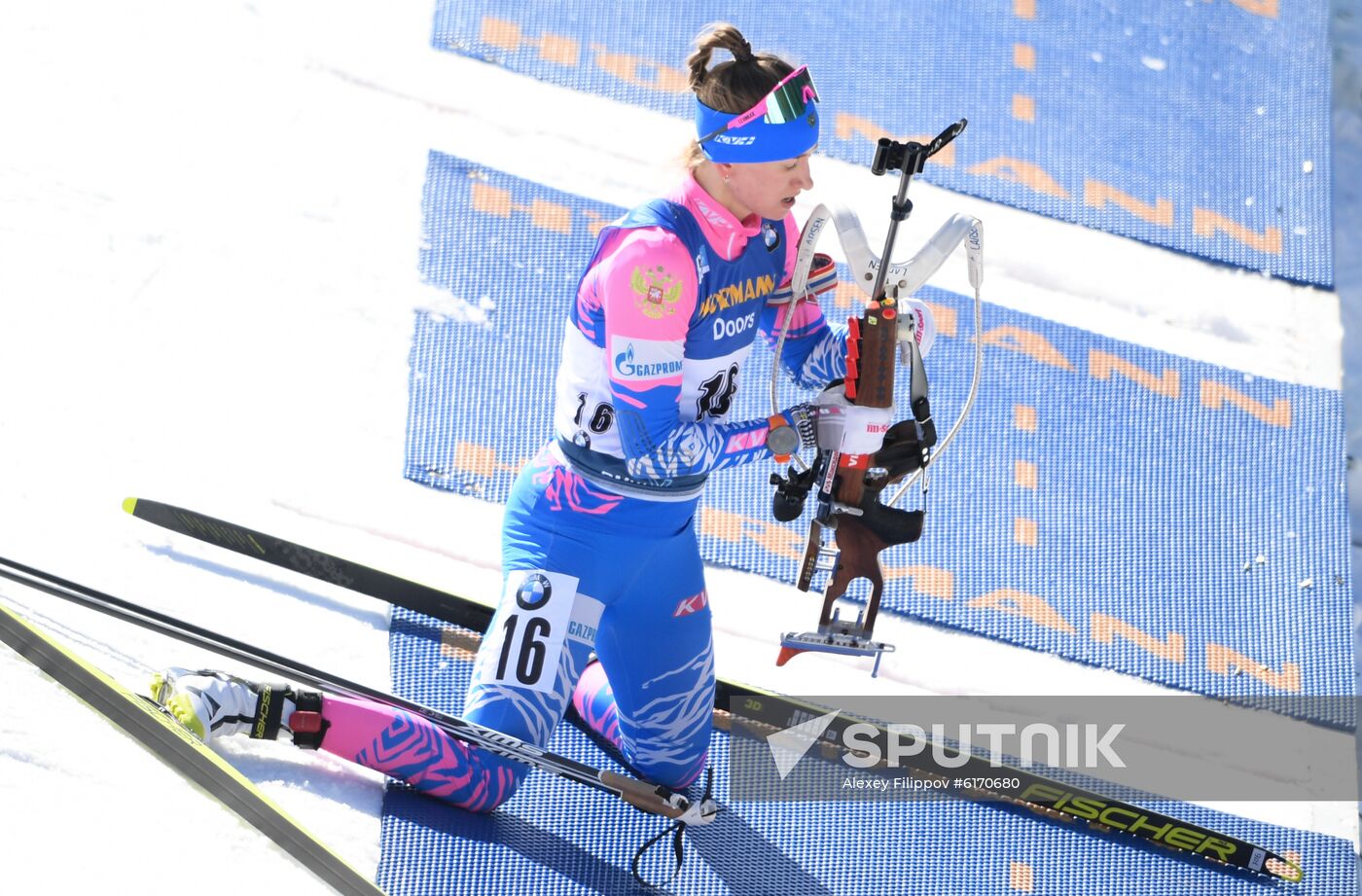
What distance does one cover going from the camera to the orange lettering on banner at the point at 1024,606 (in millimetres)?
4426

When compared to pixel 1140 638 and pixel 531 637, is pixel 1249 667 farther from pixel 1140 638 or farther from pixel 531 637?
pixel 531 637

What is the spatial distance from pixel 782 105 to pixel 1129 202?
3.01 meters

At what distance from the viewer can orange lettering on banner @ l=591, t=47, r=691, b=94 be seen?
18.4 ft

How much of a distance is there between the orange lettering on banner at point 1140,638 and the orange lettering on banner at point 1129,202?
1.77 m

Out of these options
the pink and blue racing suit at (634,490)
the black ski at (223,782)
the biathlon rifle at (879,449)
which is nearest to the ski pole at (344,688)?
the pink and blue racing suit at (634,490)

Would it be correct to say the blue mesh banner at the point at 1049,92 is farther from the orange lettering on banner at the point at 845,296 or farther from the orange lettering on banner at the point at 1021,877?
the orange lettering on banner at the point at 1021,877

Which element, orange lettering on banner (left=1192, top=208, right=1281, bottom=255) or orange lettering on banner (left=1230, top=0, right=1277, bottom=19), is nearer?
orange lettering on banner (left=1192, top=208, right=1281, bottom=255)

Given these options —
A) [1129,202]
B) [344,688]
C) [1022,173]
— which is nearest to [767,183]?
[344,688]

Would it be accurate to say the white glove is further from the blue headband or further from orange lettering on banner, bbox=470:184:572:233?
orange lettering on banner, bbox=470:184:572:233

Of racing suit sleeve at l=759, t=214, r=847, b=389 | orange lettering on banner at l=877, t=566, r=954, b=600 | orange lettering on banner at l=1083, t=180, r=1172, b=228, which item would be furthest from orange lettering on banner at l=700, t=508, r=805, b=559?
orange lettering on banner at l=1083, t=180, r=1172, b=228

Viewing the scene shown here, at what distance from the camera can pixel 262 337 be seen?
4.67 metres

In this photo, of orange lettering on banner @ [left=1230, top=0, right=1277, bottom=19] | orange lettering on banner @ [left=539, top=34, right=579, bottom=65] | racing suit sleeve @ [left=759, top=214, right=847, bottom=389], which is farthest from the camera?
orange lettering on banner @ [left=1230, top=0, right=1277, bottom=19]

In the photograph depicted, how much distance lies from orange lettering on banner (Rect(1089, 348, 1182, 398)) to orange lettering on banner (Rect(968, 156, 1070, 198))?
0.77 meters

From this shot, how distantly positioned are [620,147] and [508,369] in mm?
1147
